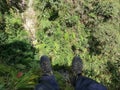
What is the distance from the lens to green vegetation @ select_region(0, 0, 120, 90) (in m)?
12.4

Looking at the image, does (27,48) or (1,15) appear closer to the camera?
(27,48)

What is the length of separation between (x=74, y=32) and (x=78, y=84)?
801cm

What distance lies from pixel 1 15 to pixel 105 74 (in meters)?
5.21

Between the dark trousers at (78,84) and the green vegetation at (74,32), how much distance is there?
624 cm

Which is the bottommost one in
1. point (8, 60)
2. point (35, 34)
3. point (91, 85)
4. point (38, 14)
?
point (91, 85)

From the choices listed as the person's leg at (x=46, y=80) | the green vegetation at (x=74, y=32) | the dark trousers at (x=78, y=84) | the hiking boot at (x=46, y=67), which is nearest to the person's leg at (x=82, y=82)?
the dark trousers at (x=78, y=84)

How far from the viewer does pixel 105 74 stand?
1321 cm

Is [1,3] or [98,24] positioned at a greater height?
[1,3]

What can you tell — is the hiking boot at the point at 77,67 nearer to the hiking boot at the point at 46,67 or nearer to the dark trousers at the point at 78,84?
the dark trousers at the point at 78,84

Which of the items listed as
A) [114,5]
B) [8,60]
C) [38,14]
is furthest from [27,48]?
[114,5]

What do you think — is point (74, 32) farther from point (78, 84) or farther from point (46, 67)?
point (78, 84)

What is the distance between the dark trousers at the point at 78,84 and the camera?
5251 mm

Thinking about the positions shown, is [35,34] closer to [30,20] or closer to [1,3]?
[30,20]

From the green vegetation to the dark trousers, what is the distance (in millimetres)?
6239
